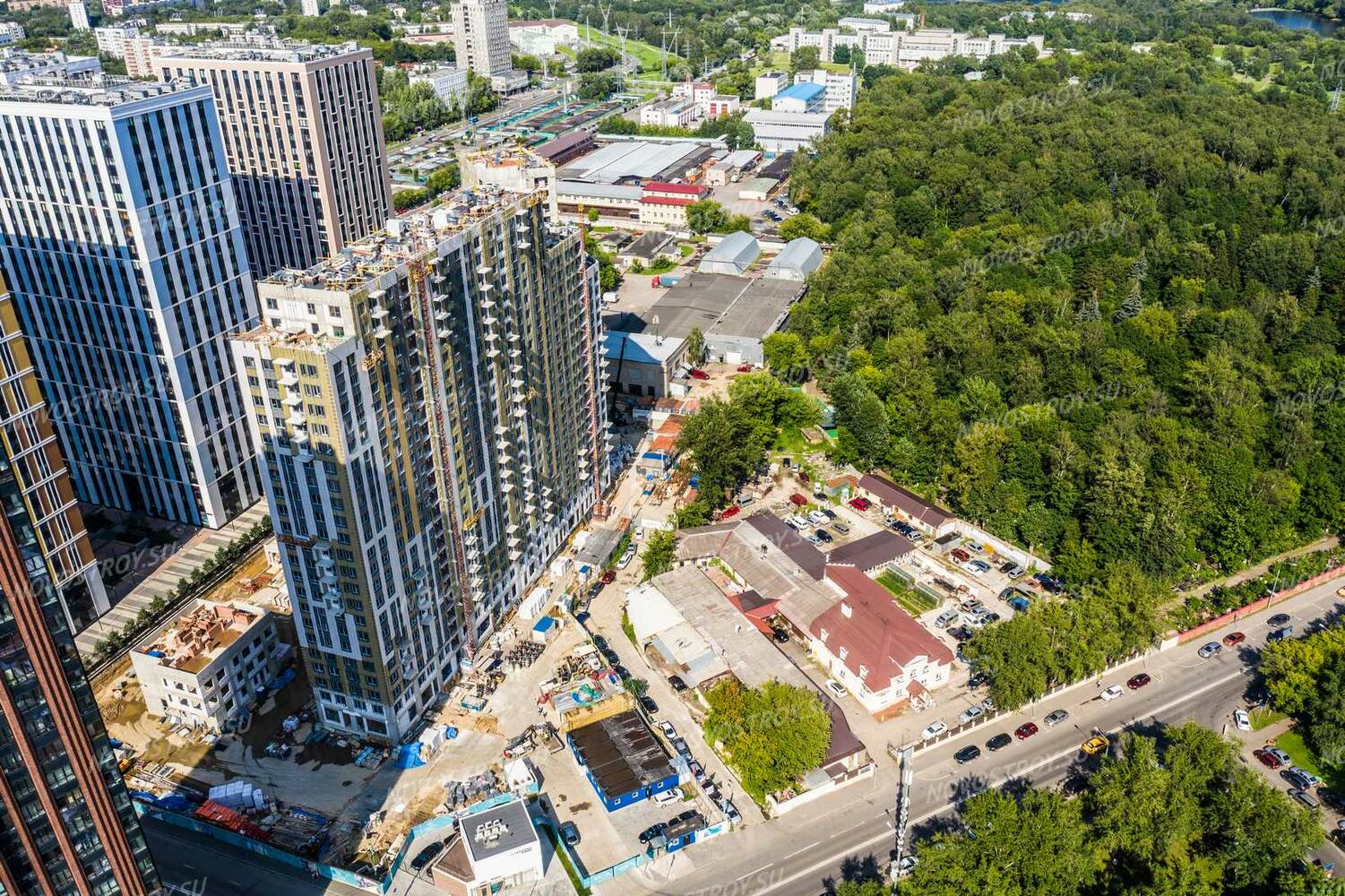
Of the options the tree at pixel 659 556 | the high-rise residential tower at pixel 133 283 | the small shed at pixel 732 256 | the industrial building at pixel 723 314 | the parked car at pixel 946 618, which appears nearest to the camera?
the high-rise residential tower at pixel 133 283

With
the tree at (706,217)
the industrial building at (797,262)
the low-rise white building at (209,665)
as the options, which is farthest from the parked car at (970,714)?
the tree at (706,217)

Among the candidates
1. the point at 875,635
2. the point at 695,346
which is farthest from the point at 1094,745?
the point at 695,346

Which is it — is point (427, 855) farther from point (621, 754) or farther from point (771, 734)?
point (771, 734)

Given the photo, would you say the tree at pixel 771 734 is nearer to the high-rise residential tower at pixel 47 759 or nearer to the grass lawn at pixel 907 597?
the grass lawn at pixel 907 597

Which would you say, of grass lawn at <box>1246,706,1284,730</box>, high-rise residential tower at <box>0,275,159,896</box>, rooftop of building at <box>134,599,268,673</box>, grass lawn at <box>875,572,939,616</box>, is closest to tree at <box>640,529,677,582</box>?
grass lawn at <box>875,572,939,616</box>

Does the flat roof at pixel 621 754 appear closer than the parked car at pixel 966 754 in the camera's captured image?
Yes

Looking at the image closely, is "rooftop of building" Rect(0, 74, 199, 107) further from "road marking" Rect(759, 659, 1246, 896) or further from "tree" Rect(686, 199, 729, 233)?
"tree" Rect(686, 199, 729, 233)
